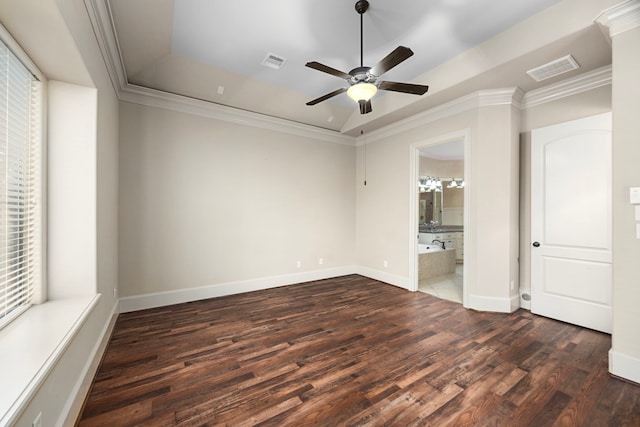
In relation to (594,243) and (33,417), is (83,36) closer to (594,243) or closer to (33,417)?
(33,417)

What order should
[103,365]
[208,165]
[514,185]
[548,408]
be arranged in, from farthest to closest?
[208,165] → [514,185] → [103,365] → [548,408]

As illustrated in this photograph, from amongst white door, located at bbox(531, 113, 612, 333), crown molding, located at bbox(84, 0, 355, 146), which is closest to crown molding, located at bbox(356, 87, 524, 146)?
white door, located at bbox(531, 113, 612, 333)

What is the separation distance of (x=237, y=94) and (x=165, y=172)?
157 cm

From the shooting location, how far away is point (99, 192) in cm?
234

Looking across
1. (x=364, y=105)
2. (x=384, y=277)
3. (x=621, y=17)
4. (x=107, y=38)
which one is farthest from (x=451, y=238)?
(x=107, y=38)

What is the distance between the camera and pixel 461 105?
3744 millimetres

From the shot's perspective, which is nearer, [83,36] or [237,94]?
[83,36]

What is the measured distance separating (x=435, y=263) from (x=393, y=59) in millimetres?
4409

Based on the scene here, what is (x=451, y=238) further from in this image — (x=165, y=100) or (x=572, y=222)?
(x=165, y=100)

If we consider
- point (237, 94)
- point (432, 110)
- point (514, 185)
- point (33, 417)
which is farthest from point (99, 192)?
point (514, 185)

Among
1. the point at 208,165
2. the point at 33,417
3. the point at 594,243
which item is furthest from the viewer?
the point at 208,165

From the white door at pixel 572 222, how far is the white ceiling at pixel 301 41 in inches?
30.0

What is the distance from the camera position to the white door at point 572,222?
292 cm

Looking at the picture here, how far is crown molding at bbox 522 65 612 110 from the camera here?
292 centimetres
